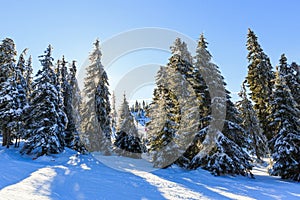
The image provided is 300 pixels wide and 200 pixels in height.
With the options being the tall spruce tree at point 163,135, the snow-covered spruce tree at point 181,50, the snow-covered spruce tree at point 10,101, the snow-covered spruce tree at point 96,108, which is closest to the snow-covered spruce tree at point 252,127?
the snow-covered spruce tree at point 181,50

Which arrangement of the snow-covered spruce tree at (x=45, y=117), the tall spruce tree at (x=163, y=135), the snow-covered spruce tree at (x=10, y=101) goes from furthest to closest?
1. the snow-covered spruce tree at (x=10, y=101)
2. the snow-covered spruce tree at (x=45, y=117)
3. the tall spruce tree at (x=163, y=135)

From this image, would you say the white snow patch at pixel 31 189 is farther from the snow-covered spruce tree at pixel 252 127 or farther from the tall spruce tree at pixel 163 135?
the snow-covered spruce tree at pixel 252 127

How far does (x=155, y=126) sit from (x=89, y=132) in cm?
1180

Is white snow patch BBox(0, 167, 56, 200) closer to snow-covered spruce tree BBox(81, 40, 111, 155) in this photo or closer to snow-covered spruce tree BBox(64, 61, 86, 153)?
snow-covered spruce tree BBox(64, 61, 86, 153)

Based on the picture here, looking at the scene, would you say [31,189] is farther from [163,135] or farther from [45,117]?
[45,117]

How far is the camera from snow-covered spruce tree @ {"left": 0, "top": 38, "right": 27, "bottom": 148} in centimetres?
2414

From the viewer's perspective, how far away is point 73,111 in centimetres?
3253

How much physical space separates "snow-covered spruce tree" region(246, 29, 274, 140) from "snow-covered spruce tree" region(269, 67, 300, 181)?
172 inches

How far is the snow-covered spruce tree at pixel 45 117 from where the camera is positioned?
70.7ft

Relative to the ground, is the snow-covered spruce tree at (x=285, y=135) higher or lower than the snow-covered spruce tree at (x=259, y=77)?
lower

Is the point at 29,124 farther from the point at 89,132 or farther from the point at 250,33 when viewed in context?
the point at 250,33

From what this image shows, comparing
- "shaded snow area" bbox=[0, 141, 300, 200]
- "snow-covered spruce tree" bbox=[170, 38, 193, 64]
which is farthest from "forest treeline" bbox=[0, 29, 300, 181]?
"shaded snow area" bbox=[0, 141, 300, 200]

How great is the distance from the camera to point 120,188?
39.7 feet

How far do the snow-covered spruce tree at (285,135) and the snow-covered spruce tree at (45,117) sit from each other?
1965 centimetres
